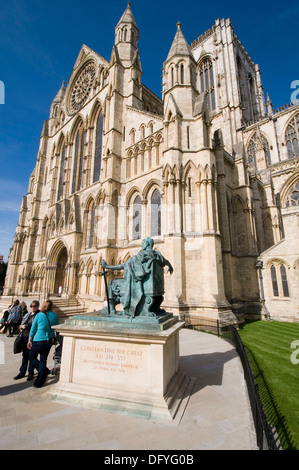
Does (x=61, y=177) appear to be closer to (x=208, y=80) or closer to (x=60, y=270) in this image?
(x=60, y=270)

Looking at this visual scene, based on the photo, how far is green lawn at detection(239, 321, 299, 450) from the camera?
3.62 m

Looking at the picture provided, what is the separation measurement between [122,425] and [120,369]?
802 millimetres

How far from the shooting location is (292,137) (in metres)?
29.4

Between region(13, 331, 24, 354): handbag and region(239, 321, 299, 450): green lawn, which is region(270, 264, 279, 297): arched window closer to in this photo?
region(239, 321, 299, 450): green lawn

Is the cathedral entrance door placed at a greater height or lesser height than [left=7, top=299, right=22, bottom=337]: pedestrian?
greater

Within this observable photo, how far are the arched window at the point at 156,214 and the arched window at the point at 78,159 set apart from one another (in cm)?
1182

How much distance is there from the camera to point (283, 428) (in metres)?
3.53

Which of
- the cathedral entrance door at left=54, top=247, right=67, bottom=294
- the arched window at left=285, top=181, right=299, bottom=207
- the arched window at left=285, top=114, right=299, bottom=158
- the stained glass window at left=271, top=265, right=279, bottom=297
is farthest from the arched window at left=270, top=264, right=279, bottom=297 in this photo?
the arched window at left=285, top=114, right=299, bottom=158

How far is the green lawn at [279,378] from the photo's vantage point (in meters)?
3.62

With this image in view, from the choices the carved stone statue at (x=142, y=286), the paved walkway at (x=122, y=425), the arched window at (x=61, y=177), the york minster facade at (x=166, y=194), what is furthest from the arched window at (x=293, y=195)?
the arched window at (x=61, y=177)

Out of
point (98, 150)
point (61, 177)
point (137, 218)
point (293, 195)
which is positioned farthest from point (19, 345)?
point (293, 195)

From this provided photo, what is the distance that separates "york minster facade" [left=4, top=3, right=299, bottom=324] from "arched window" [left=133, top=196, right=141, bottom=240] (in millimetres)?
77
